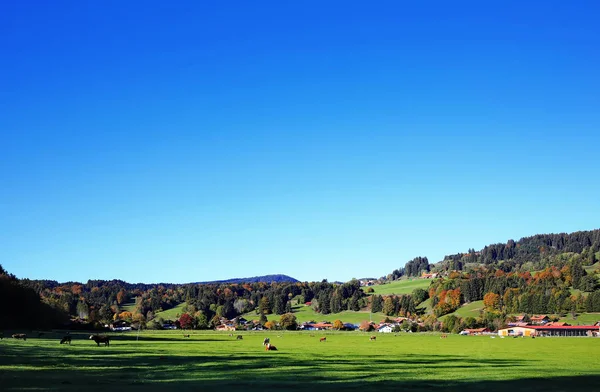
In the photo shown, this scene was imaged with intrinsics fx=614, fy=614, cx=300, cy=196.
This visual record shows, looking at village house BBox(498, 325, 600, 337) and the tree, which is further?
the tree

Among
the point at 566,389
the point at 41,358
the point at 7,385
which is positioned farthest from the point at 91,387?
the point at 566,389

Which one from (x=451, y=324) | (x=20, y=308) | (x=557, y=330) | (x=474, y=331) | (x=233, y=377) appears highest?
(x=20, y=308)

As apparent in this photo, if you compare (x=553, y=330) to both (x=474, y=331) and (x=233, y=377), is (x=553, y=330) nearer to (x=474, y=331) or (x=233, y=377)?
(x=474, y=331)

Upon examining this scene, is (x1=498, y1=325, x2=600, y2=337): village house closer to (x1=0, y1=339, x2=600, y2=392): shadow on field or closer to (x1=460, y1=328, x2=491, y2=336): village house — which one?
(x1=460, y1=328, x2=491, y2=336): village house

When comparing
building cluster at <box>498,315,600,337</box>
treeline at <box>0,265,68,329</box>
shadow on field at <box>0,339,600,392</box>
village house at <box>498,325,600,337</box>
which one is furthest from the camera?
village house at <box>498,325,600,337</box>

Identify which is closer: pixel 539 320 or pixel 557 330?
pixel 557 330

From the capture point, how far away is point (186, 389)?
91.4ft

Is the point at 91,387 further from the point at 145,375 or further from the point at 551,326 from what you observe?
the point at 551,326

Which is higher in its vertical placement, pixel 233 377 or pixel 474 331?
pixel 233 377

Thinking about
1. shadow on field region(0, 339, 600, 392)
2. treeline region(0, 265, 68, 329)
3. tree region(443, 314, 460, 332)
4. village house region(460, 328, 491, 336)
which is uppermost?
treeline region(0, 265, 68, 329)

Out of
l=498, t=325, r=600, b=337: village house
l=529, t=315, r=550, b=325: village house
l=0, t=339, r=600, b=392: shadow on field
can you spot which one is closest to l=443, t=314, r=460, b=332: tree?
l=498, t=325, r=600, b=337: village house

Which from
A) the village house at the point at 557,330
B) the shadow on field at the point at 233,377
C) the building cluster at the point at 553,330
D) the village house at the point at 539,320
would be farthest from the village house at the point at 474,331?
the shadow on field at the point at 233,377

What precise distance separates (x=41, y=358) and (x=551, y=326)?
520 ft

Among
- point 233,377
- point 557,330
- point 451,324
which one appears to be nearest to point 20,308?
point 233,377
